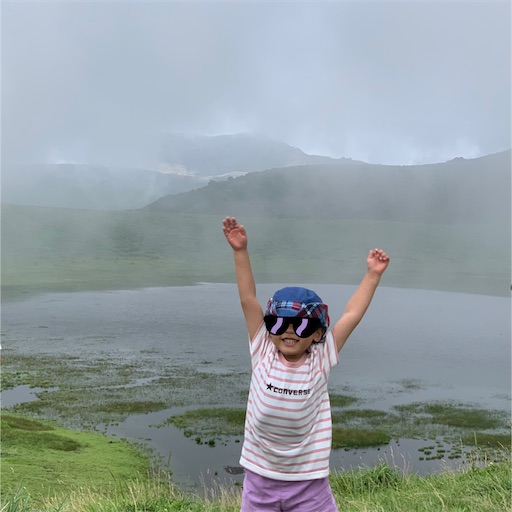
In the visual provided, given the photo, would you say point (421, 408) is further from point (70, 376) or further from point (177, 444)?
point (70, 376)

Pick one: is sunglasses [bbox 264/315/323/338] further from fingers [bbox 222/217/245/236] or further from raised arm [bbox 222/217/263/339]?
fingers [bbox 222/217/245/236]

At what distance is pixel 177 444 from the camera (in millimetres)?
20891

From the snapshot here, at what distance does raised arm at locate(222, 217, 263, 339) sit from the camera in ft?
12.6

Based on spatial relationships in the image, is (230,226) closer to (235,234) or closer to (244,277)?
(235,234)

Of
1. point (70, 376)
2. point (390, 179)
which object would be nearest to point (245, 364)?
point (70, 376)

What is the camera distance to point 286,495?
3.58 metres

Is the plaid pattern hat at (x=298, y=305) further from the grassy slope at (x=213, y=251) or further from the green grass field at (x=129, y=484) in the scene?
the grassy slope at (x=213, y=251)

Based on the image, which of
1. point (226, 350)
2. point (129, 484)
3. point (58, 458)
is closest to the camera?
point (129, 484)

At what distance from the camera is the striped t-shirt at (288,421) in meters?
3.51

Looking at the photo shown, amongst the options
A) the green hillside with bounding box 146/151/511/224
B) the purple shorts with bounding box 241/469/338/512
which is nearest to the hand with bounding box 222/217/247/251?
the purple shorts with bounding box 241/469/338/512

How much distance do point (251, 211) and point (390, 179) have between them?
175ft

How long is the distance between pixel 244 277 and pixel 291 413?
37.5 inches

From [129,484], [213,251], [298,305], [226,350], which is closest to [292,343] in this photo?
[298,305]

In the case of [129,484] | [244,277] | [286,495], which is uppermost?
[244,277]
